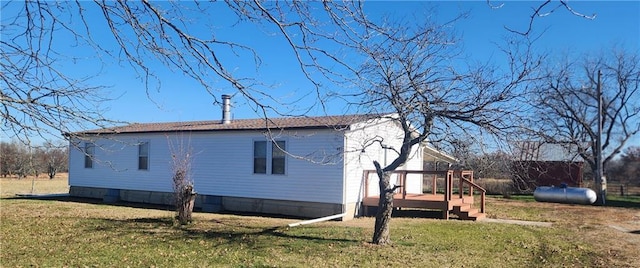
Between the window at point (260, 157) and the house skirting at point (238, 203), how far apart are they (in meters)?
0.96

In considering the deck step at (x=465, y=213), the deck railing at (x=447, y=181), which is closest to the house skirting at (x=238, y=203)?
the deck railing at (x=447, y=181)

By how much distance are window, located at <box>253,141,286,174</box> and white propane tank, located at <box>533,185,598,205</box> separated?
47.6ft

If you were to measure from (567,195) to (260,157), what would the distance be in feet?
49.9

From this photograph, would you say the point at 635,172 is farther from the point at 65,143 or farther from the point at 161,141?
the point at 65,143

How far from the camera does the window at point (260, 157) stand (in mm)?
15703

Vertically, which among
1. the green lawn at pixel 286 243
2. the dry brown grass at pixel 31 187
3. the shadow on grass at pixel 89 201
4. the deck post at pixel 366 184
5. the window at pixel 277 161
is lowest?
the dry brown grass at pixel 31 187

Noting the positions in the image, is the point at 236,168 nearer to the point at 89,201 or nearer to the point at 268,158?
the point at 268,158

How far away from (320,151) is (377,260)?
265 inches

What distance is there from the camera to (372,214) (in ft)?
50.2

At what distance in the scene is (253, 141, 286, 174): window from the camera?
15.4m

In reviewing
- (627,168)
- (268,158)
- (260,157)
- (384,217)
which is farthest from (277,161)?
(627,168)

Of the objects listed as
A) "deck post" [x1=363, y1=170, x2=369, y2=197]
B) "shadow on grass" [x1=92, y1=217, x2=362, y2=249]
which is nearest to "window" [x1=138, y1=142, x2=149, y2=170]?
"shadow on grass" [x1=92, y1=217, x2=362, y2=249]

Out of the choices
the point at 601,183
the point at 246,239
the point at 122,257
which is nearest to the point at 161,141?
the point at 246,239

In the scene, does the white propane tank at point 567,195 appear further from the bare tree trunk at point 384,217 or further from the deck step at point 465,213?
the bare tree trunk at point 384,217
